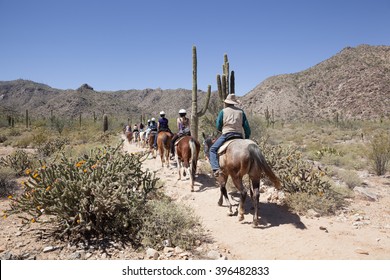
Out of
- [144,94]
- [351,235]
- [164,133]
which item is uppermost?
[144,94]

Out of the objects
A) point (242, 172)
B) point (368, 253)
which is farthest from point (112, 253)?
point (368, 253)

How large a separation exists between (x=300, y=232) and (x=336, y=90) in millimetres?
57422

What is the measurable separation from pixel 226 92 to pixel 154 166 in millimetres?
5448

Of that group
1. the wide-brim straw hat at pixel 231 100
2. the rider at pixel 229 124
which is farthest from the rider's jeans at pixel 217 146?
the wide-brim straw hat at pixel 231 100

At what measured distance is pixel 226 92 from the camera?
13.3 m

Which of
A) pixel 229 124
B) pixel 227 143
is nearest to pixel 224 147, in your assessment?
pixel 227 143

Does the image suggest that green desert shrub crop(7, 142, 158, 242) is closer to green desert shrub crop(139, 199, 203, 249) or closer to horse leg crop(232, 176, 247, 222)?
green desert shrub crop(139, 199, 203, 249)

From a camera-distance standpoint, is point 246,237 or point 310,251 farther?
point 246,237

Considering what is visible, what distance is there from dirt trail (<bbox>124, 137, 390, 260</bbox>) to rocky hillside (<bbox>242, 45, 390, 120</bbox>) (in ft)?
134

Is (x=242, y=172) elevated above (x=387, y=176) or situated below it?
above

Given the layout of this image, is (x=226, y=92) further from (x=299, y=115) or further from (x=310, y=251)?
(x=299, y=115)

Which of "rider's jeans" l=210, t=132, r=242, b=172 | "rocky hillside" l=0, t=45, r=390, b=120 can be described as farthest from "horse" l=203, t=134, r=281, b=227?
"rocky hillside" l=0, t=45, r=390, b=120

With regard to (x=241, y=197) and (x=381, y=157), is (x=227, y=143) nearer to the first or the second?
(x=241, y=197)
